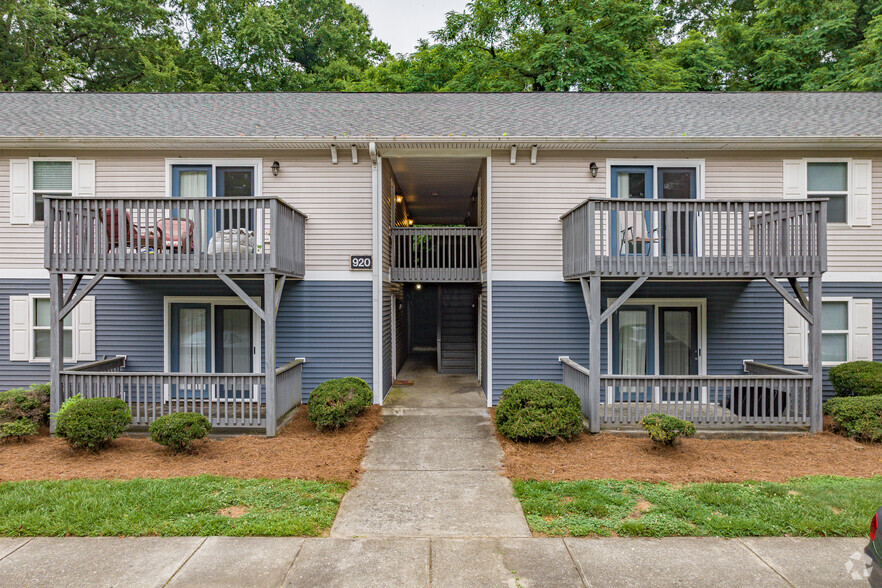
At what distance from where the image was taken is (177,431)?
5.85m

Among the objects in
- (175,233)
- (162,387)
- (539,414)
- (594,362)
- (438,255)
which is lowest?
(539,414)

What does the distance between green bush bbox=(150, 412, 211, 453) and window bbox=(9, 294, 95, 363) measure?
379cm

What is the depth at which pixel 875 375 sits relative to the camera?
24.1 feet

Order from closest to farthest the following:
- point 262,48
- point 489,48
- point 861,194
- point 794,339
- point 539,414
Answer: point 539,414
point 861,194
point 794,339
point 489,48
point 262,48

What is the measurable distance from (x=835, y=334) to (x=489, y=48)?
1969cm

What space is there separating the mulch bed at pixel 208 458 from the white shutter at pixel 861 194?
31.1 ft

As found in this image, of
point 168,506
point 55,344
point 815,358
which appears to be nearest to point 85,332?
A: point 55,344

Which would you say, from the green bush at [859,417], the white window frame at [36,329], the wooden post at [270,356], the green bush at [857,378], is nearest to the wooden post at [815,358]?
the green bush at [859,417]

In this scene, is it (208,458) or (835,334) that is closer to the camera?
(208,458)

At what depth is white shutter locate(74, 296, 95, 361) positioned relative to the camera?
842 cm

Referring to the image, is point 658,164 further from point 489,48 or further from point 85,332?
point 489,48

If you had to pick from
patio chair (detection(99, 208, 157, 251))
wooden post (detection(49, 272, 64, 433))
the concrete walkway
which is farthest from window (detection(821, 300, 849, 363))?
wooden post (detection(49, 272, 64, 433))

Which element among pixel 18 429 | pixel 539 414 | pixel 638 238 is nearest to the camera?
A: pixel 539 414

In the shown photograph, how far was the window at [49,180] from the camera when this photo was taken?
331 inches
